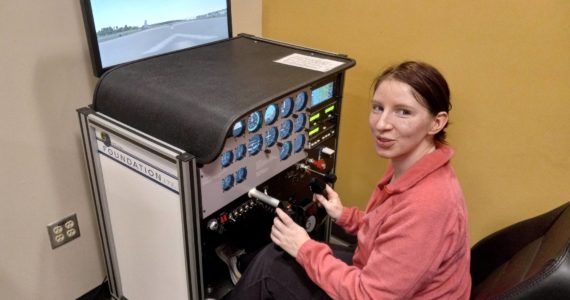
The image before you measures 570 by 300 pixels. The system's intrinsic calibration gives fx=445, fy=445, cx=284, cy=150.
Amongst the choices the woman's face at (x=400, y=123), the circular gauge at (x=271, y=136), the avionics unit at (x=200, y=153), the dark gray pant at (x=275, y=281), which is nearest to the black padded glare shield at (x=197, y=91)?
the avionics unit at (x=200, y=153)

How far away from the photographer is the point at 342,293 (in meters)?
1.00

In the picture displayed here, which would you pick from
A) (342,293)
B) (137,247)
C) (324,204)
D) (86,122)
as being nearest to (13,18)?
(86,122)

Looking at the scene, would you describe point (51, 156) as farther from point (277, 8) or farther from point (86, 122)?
point (277, 8)

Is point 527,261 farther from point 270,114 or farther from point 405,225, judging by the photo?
point 270,114

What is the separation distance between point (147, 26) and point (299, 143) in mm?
575

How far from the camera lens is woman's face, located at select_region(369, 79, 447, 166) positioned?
982 millimetres

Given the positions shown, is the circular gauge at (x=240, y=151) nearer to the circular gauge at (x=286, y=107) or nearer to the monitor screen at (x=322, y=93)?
the circular gauge at (x=286, y=107)

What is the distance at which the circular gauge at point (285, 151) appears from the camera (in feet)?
4.32

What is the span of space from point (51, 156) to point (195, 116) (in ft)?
2.14

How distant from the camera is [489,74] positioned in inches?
55.8

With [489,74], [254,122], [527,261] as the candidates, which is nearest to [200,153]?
[254,122]

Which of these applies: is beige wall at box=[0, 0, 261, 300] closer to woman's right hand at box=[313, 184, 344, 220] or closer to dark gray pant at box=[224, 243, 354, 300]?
dark gray pant at box=[224, 243, 354, 300]

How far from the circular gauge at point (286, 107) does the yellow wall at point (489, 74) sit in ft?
1.79

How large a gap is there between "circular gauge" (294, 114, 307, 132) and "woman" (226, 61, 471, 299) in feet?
0.97
